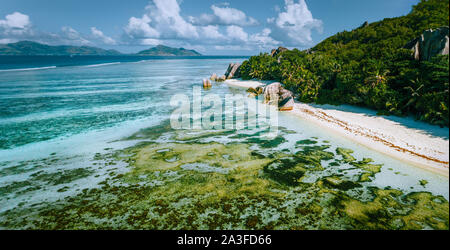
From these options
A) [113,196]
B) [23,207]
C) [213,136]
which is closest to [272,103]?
[213,136]

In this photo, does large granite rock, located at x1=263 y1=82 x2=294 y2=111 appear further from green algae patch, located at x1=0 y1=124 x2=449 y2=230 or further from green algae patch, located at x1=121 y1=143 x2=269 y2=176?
green algae patch, located at x1=0 y1=124 x2=449 y2=230

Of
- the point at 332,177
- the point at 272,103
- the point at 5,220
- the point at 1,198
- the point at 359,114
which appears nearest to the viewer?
the point at 5,220

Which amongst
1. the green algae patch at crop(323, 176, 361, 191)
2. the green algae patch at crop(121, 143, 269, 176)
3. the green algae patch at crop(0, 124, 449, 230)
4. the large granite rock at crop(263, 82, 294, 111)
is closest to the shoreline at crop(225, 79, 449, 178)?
the green algae patch at crop(0, 124, 449, 230)

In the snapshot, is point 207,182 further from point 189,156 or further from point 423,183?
point 423,183

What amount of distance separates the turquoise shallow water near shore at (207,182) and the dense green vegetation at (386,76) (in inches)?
153

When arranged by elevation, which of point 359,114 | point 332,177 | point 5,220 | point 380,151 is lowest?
point 5,220

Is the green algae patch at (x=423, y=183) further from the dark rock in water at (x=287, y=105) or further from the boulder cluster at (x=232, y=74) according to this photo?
the boulder cluster at (x=232, y=74)

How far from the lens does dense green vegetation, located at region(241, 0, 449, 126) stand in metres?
10.6

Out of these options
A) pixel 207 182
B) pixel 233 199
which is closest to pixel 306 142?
pixel 207 182

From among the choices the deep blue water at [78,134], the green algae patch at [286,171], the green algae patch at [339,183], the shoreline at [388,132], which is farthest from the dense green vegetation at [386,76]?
the green algae patch at [286,171]

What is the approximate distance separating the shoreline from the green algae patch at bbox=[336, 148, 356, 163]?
62.2 inches
